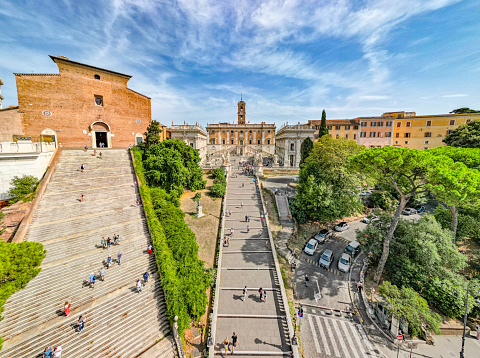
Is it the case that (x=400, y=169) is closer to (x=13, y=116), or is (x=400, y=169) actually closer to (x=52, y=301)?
(x=52, y=301)

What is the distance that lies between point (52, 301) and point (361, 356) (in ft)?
57.2

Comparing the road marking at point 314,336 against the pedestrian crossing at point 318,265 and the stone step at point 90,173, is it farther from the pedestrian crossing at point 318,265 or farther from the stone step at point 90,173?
the stone step at point 90,173

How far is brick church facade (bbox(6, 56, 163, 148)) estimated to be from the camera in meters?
23.0

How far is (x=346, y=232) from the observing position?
24.1 meters

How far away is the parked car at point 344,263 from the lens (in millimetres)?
17859

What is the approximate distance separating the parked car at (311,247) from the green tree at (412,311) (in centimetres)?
719

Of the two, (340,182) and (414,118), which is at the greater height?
(414,118)

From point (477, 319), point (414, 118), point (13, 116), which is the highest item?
point (414, 118)

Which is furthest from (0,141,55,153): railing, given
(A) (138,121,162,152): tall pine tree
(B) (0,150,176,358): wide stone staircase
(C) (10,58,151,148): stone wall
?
(A) (138,121,162,152): tall pine tree

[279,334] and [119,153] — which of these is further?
[119,153]

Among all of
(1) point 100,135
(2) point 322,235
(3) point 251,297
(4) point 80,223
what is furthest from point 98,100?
(2) point 322,235

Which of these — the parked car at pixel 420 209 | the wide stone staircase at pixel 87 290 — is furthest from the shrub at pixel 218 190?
the parked car at pixel 420 209

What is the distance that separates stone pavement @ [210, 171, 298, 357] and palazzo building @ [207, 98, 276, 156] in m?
43.4

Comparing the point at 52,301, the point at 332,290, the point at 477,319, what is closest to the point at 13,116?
the point at 52,301
